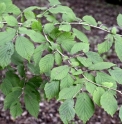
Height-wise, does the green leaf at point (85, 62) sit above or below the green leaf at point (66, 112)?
above

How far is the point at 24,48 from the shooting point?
3.76ft

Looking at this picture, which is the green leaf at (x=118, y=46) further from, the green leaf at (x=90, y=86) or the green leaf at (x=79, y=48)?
the green leaf at (x=90, y=86)

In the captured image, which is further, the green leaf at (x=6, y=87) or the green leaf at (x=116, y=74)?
the green leaf at (x=6, y=87)

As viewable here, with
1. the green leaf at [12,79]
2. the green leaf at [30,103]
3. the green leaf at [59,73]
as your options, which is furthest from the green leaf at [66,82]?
the green leaf at [12,79]

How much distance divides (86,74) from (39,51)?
0.27 m

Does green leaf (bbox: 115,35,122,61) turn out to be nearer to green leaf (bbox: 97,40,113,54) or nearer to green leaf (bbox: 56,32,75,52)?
green leaf (bbox: 97,40,113,54)

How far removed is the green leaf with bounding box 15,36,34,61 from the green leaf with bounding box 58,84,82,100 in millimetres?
226

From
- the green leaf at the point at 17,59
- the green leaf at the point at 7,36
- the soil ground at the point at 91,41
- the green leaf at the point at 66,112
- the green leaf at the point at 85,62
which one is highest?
the green leaf at the point at 7,36

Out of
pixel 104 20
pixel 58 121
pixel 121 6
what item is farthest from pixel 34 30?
pixel 121 6

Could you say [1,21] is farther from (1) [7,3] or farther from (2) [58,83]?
(2) [58,83]

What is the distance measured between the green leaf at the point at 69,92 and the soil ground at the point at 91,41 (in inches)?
82.8

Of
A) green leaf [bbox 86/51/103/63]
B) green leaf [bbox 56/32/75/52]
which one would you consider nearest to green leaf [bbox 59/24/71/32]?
green leaf [bbox 56/32/75/52]

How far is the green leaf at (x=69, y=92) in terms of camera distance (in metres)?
1.01

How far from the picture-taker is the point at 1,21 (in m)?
1.29
